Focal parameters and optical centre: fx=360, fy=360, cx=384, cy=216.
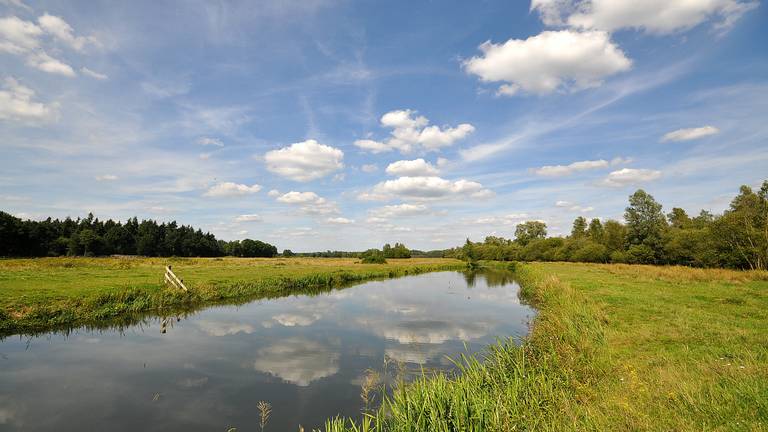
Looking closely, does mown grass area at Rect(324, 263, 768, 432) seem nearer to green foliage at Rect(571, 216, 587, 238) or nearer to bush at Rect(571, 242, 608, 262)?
bush at Rect(571, 242, 608, 262)

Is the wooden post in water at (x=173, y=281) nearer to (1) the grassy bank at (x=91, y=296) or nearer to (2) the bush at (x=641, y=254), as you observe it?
(1) the grassy bank at (x=91, y=296)

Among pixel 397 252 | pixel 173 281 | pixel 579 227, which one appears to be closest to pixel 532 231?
pixel 579 227

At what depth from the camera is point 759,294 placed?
18.6m

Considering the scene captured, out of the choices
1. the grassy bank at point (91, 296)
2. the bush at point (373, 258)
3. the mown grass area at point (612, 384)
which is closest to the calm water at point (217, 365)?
the grassy bank at point (91, 296)

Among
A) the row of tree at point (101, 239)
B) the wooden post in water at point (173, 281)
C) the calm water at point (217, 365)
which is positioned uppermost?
the row of tree at point (101, 239)

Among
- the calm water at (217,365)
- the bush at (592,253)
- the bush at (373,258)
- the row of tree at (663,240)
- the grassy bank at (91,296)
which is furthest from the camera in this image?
the bush at (373,258)

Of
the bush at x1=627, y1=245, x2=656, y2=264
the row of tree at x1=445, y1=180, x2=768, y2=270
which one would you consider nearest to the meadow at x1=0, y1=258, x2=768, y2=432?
the row of tree at x1=445, y1=180, x2=768, y2=270

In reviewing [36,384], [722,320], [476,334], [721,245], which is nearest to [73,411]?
[36,384]

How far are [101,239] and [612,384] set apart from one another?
101 metres

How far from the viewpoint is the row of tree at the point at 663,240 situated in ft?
136

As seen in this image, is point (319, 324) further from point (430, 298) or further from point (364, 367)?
point (430, 298)

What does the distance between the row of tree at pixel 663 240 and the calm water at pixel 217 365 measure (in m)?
37.5

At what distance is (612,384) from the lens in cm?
752

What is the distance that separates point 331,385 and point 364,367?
214 centimetres
